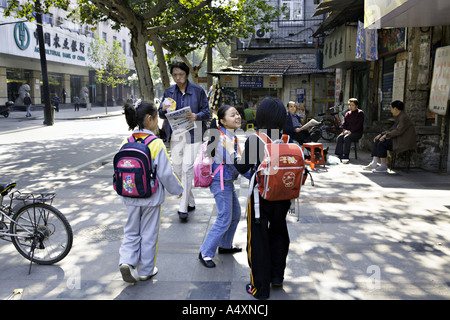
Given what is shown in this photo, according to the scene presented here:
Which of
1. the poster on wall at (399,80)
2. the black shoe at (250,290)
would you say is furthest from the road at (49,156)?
the poster on wall at (399,80)

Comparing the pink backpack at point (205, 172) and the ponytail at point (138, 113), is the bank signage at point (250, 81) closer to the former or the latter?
the pink backpack at point (205, 172)

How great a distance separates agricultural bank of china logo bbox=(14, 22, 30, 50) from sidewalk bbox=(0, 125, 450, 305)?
2579 cm

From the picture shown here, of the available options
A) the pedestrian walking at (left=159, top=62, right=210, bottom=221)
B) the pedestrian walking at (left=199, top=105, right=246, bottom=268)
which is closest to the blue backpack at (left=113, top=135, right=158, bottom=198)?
the pedestrian walking at (left=199, top=105, right=246, bottom=268)

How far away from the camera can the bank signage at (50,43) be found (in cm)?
2842

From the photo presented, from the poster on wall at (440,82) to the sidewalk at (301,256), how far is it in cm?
175

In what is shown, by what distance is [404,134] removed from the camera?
843cm

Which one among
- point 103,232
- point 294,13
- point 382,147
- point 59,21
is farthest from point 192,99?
point 59,21

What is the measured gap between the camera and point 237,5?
1697cm

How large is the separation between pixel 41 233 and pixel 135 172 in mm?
1349

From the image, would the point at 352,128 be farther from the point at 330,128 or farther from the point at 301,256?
the point at 301,256

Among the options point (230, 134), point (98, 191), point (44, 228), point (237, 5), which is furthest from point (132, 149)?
point (237, 5)

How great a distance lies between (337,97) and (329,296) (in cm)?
1529
